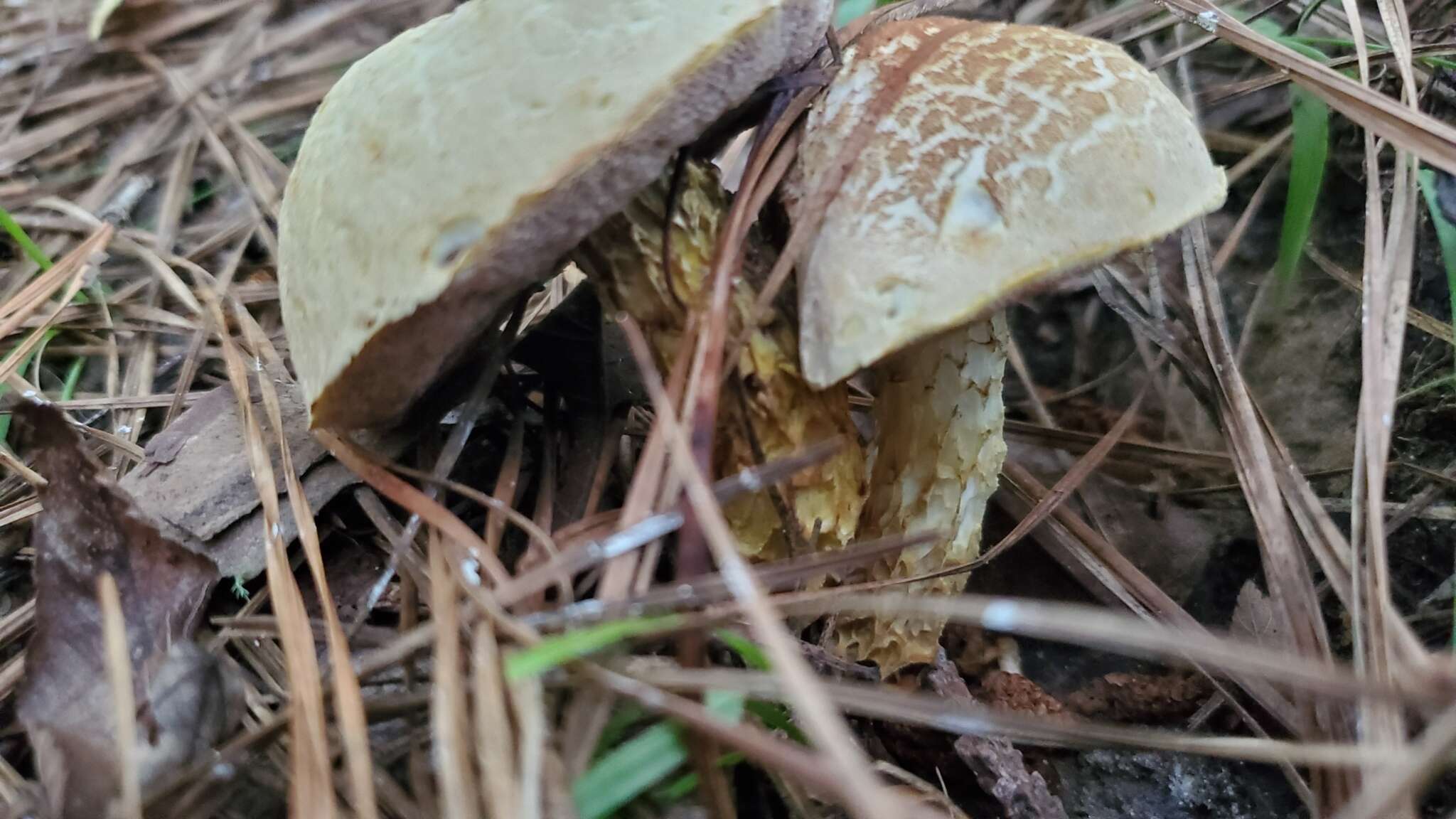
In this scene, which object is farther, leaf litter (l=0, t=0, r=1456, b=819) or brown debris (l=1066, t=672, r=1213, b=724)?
brown debris (l=1066, t=672, r=1213, b=724)

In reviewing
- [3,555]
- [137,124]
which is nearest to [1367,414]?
[3,555]

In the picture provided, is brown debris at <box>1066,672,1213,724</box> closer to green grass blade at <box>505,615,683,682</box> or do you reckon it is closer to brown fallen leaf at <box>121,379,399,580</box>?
green grass blade at <box>505,615,683,682</box>

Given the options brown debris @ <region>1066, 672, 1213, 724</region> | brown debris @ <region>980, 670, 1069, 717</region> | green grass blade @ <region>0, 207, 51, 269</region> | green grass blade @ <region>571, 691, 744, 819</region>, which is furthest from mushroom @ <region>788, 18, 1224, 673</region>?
green grass blade @ <region>0, 207, 51, 269</region>

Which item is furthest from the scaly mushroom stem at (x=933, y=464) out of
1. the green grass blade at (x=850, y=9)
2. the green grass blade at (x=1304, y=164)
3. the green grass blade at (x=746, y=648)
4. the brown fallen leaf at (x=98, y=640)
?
the brown fallen leaf at (x=98, y=640)

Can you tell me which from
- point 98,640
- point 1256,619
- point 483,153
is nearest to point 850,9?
point 483,153

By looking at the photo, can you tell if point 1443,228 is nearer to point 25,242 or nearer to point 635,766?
point 635,766

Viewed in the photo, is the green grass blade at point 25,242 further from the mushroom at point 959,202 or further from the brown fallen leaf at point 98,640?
the mushroom at point 959,202

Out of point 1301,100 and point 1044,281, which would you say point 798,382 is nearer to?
point 1044,281

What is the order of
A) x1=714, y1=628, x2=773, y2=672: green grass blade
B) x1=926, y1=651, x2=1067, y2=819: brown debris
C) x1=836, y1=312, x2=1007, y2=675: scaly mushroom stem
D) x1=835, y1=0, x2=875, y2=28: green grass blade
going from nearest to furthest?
x1=714, y1=628, x2=773, y2=672: green grass blade
x1=926, y1=651, x2=1067, y2=819: brown debris
x1=836, y1=312, x2=1007, y2=675: scaly mushroom stem
x1=835, y1=0, x2=875, y2=28: green grass blade
